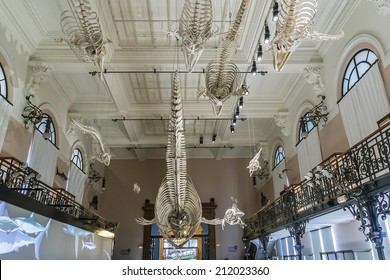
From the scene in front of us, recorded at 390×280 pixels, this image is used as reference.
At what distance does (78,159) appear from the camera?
14.6 metres

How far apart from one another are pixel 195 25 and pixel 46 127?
22.9ft

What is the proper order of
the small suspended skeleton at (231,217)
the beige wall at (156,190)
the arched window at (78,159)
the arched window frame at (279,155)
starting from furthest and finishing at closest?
the beige wall at (156,190)
the arched window frame at (279,155)
the arched window at (78,159)
the small suspended skeleton at (231,217)

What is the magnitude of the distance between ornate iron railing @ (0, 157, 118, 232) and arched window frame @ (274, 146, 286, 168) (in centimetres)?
918

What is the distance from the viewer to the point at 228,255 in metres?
17.5

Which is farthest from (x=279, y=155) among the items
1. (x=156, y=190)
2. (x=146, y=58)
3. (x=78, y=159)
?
(x=78, y=159)

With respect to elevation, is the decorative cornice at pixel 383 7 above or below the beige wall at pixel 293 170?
above

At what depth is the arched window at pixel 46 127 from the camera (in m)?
9.35

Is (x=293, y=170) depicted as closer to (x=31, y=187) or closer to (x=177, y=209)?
(x=177, y=209)

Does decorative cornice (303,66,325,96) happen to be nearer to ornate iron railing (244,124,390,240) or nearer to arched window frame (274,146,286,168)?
ornate iron railing (244,124,390,240)

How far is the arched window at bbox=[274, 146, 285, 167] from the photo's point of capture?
47.4 ft

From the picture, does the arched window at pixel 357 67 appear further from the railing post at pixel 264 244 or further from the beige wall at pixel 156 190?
the beige wall at pixel 156 190

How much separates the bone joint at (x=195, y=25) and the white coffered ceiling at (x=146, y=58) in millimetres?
423

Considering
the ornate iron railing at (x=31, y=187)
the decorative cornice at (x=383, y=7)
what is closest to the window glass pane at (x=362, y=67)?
the decorative cornice at (x=383, y=7)
